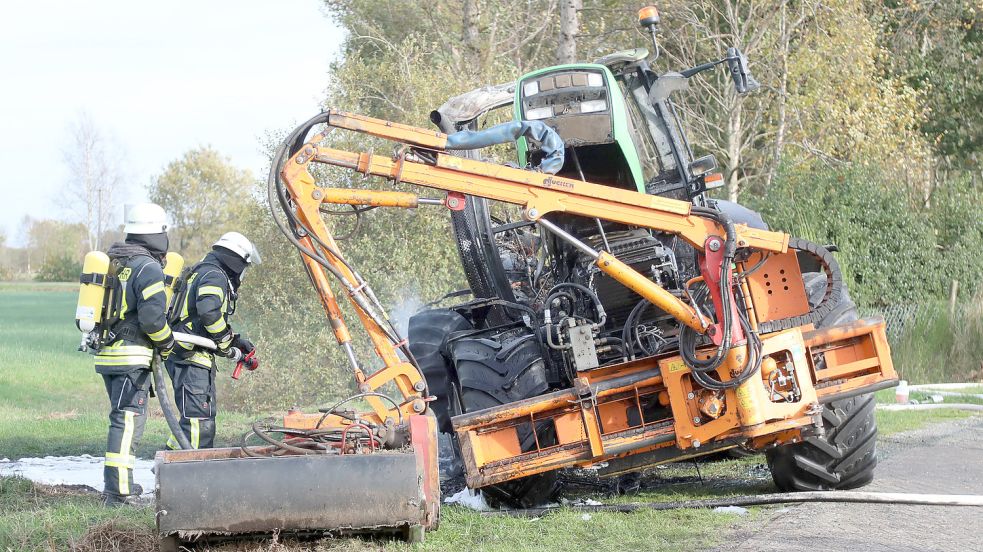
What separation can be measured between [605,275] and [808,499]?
6.21 ft

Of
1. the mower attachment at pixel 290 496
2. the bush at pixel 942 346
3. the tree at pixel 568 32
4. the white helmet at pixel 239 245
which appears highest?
the tree at pixel 568 32

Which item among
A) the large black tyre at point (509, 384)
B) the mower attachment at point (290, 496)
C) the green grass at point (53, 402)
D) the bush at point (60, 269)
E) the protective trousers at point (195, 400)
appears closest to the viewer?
the mower attachment at point (290, 496)

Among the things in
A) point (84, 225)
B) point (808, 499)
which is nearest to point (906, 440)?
point (808, 499)

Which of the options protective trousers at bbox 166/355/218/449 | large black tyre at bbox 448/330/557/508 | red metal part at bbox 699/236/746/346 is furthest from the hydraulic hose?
red metal part at bbox 699/236/746/346

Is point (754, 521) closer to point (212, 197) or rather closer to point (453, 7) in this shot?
point (453, 7)

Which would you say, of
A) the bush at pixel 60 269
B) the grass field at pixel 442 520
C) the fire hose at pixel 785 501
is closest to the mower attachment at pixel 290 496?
the grass field at pixel 442 520

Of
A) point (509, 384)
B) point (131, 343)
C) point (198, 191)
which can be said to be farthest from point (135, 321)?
Answer: point (198, 191)

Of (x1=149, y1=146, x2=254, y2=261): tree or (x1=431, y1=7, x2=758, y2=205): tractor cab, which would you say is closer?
(x1=431, y1=7, x2=758, y2=205): tractor cab

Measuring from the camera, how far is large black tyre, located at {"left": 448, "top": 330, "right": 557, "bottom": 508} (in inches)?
285

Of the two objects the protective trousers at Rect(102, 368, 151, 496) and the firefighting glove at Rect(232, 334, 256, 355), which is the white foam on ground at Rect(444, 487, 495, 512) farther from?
the protective trousers at Rect(102, 368, 151, 496)

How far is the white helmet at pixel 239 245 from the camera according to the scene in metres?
8.45

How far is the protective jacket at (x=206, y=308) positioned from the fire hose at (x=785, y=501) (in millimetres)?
2546

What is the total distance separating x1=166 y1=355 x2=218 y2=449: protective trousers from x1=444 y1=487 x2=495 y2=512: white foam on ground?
1.88 m

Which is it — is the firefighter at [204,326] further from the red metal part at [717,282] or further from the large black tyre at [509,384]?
the red metal part at [717,282]
